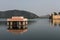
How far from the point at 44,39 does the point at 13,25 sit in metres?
18.3

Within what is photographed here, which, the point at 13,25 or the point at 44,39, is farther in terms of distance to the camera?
the point at 13,25

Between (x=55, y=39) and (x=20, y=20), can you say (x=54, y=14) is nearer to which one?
(x=20, y=20)

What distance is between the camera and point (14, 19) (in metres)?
36.9

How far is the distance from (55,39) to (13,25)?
18.7 m

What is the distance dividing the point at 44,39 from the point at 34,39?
0.93m

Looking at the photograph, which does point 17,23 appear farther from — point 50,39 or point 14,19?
point 50,39

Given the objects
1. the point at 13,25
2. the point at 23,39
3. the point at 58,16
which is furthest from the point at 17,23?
the point at 58,16

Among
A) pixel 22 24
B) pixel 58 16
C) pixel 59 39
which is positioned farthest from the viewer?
pixel 58 16

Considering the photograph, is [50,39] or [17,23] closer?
[50,39]

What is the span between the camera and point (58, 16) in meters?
104

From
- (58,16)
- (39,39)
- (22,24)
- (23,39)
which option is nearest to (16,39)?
(23,39)

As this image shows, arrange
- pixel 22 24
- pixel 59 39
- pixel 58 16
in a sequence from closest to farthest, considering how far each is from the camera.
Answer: pixel 59 39 → pixel 22 24 → pixel 58 16

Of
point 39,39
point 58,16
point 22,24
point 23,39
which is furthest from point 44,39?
point 58,16

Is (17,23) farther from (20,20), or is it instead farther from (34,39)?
(34,39)
